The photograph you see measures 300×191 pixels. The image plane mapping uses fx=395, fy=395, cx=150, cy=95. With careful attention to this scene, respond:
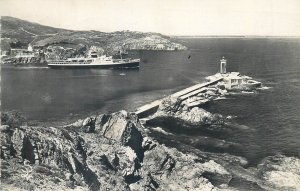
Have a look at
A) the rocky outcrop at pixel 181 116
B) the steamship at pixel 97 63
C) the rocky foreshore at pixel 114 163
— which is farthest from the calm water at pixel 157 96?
the steamship at pixel 97 63

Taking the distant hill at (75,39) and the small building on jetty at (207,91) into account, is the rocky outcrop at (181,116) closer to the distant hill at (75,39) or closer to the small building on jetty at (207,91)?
the small building on jetty at (207,91)

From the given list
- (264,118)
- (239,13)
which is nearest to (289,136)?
(264,118)

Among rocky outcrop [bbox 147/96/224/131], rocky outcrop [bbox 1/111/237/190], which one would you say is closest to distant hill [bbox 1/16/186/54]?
rocky outcrop [bbox 147/96/224/131]

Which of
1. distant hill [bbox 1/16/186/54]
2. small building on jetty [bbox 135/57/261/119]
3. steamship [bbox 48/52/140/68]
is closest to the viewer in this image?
small building on jetty [bbox 135/57/261/119]

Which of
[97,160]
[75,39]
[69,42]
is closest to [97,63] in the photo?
[69,42]

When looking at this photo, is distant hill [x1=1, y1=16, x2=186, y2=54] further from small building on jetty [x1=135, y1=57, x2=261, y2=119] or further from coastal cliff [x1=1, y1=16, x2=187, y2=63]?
small building on jetty [x1=135, y1=57, x2=261, y2=119]

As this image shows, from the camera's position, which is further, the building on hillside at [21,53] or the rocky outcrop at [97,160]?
the building on hillside at [21,53]
